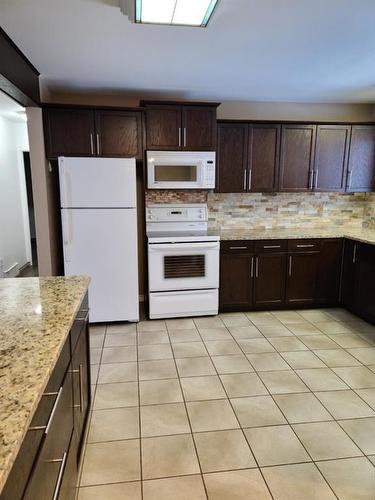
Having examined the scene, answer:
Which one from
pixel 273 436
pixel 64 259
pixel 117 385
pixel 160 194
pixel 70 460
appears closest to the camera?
pixel 70 460

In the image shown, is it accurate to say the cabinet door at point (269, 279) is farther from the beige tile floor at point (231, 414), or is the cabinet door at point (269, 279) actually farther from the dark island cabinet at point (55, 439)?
the dark island cabinet at point (55, 439)

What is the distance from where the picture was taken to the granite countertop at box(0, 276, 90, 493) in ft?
2.72

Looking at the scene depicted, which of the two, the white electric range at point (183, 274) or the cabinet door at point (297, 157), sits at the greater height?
the cabinet door at point (297, 157)

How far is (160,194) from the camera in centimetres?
402

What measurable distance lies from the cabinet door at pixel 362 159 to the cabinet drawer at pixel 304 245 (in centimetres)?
82

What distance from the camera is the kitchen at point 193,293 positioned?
1679 millimetres

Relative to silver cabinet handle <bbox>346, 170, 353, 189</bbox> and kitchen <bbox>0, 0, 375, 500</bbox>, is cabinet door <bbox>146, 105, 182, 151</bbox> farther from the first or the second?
silver cabinet handle <bbox>346, 170, 353, 189</bbox>

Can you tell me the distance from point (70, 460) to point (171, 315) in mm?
2333

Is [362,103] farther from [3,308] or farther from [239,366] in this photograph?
[3,308]

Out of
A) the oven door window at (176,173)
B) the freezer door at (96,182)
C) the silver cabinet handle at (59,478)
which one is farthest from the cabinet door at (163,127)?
the silver cabinet handle at (59,478)

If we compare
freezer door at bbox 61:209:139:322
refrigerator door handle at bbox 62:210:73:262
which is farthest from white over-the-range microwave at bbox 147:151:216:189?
refrigerator door handle at bbox 62:210:73:262

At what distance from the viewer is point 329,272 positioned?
400cm

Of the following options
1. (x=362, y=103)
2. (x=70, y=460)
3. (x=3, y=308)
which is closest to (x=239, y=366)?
(x=70, y=460)

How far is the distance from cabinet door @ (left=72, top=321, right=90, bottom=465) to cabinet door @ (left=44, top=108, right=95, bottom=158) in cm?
201
